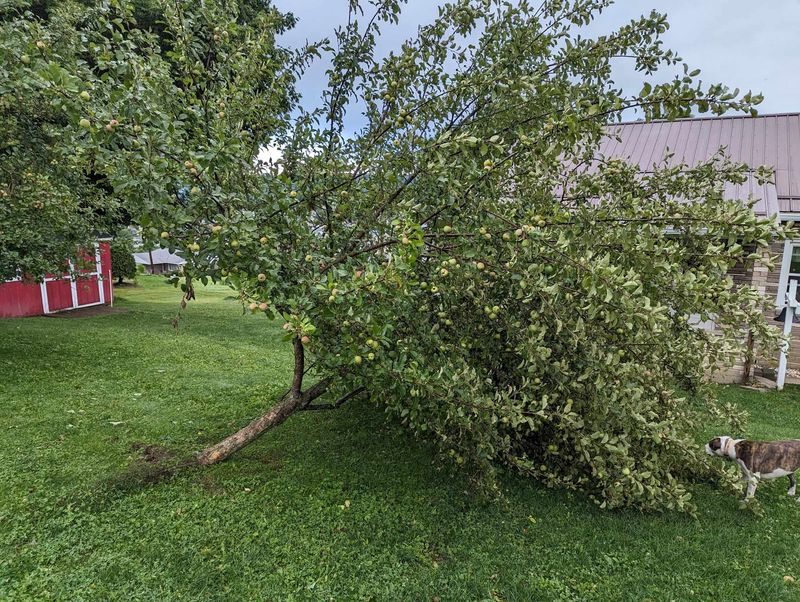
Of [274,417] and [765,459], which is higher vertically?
[274,417]

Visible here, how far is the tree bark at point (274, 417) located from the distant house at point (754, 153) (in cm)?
549

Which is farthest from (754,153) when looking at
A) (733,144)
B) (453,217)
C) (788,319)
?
(453,217)

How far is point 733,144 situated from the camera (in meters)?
8.77

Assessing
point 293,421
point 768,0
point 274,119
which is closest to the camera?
point 274,119

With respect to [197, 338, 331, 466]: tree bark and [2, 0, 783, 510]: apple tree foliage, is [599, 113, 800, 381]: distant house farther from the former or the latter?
[197, 338, 331, 466]: tree bark

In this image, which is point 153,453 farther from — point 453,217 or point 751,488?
point 751,488

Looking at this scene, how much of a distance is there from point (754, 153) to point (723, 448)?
284 inches

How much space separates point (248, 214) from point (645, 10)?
268 cm

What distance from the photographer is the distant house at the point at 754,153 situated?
7.06 meters

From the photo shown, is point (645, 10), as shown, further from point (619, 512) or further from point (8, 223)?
point (8, 223)

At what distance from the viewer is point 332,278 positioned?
222 centimetres

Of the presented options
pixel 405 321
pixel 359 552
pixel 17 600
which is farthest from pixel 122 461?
pixel 405 321

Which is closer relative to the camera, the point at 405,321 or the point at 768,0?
the point at 405,321

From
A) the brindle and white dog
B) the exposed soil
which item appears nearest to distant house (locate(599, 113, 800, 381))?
the brindle and white dog
